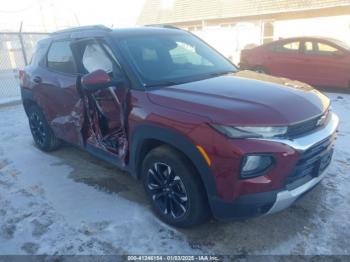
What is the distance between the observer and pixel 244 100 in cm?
270

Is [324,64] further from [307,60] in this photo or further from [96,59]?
[96,59]

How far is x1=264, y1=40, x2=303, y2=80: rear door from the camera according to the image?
30.4ft

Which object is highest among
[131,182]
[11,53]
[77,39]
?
[77,39]

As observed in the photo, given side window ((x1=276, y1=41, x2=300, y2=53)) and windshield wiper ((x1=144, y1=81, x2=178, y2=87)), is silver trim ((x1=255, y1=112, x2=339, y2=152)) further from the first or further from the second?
side window ((x1=276, y1=41, x2=300, y2=53))

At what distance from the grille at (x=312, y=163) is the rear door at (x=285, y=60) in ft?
22.4

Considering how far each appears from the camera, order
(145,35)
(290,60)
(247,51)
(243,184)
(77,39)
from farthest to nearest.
→ 1. (247,51)
2. (290,60)
3. (77,39)
4. (145,35)
5. (243,184)

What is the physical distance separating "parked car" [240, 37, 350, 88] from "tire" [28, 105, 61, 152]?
6.86m

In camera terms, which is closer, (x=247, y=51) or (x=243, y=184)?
(x=243, y=184)

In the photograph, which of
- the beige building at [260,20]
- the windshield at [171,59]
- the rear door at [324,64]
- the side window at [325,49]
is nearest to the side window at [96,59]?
the windshield at [171,59]

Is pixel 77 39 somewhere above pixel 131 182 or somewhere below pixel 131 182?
above

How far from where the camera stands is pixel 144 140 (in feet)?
10.1

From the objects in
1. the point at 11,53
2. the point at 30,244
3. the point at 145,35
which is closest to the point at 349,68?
the point at 145,35

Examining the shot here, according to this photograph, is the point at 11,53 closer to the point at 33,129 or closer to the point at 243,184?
the point at 33,129

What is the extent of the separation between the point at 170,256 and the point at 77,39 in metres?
2.80
